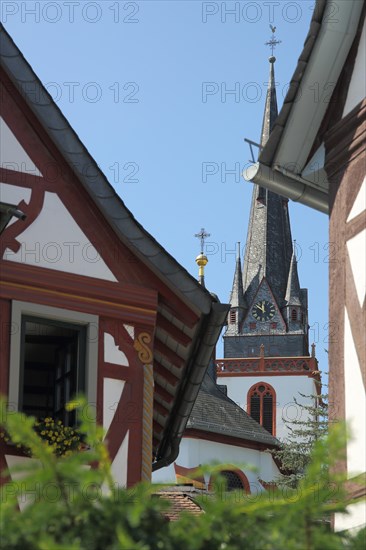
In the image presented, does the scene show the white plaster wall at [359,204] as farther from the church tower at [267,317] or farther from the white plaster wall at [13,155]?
the church tower at [267,317]

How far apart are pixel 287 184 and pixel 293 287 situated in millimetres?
75051

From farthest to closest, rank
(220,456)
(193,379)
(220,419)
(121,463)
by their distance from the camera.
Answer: (220,419) < (220,456) < (193,379) < (121,463)

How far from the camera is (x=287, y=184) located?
995 cm

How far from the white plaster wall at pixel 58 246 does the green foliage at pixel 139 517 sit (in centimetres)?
642

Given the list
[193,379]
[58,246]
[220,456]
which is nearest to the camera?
[58,246]

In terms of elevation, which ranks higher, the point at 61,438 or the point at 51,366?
the point at 51,366

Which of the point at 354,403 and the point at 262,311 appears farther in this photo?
the point at 262,311

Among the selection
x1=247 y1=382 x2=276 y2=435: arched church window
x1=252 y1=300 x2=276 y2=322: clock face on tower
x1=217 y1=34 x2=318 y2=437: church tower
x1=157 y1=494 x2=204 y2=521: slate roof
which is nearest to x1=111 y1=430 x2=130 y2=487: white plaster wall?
x1=157 y1=494 x2=204 y2=521: slate roof

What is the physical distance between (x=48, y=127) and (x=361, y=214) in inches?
134

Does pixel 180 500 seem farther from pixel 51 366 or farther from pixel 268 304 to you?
pixel 268 304

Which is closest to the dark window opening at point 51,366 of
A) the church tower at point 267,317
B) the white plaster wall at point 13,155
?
the white plaster wall at point 13,155

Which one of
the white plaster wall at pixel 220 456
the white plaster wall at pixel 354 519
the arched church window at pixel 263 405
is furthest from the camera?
the arched church window at pixel 263 405

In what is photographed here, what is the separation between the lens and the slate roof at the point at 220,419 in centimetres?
5807

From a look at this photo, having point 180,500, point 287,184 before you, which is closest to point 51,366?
point 287,184
